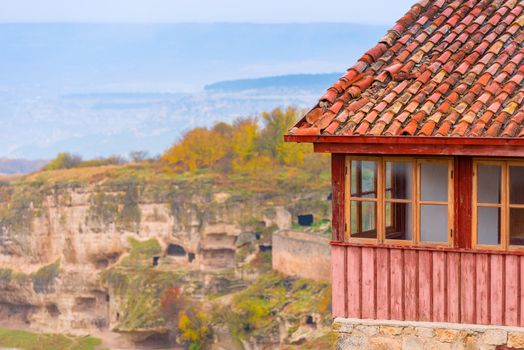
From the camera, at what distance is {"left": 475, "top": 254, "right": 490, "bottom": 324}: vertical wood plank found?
44.7ft

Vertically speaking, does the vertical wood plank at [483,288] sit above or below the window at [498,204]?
below

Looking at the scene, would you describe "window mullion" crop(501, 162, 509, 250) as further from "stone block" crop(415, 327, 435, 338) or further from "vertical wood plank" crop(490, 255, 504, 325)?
"stone block" crop(415, 327, 435, 338)

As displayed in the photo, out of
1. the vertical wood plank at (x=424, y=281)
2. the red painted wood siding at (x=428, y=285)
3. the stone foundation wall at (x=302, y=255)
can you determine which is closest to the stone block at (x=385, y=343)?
the red painted wood siding at (x=428, y=285)

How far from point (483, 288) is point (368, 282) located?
4.08 ft

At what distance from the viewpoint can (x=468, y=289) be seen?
45.0ft

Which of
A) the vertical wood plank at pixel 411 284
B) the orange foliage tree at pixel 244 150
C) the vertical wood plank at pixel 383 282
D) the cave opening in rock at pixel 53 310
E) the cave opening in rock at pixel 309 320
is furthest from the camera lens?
the orange foliage tree at pixel 244 150

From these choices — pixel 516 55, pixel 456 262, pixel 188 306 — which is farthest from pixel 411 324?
pixel 188 306

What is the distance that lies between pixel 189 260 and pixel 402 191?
84383 mm

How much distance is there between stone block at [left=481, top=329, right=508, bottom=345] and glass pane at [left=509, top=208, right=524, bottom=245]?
37.0 inches

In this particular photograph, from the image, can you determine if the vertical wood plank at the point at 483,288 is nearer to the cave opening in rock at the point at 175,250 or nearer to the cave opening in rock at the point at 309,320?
the cave opening in rock at the point at 309,320

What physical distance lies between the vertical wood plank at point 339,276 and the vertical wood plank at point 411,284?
0.69m

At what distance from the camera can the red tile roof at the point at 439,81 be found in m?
13.6

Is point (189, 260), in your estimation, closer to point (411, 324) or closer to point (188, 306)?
point (188, 306)

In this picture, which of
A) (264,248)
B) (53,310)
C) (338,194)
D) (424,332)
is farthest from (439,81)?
(53,310)
